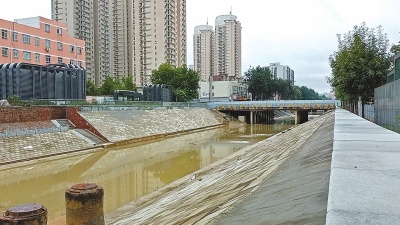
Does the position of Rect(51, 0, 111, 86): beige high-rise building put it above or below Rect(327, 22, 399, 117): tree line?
above

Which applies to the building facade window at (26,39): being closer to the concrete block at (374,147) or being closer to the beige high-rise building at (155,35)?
the beige high-rise building at (155,35)

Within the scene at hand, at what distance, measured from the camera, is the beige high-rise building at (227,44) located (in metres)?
113

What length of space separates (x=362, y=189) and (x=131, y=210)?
8.62m

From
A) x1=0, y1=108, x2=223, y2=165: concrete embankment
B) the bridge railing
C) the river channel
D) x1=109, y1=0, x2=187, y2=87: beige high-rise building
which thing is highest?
x1=109, y1=0, x2=187, y2=87: beige high-rise building

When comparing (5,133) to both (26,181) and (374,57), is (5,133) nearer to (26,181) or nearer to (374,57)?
(26,181)

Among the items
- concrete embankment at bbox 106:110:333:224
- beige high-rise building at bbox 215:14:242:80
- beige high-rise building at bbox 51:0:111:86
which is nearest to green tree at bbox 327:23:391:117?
concrete embankment at bbox 106:110:333:224

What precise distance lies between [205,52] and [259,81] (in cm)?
3798

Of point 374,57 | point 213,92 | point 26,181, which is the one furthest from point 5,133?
point 213,92

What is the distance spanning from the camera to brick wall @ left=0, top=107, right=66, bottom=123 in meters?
25.2

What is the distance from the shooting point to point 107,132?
2972cm

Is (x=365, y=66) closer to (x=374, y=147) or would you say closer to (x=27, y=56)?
(x=374, y=147)

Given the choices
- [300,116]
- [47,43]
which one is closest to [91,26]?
[47,43]

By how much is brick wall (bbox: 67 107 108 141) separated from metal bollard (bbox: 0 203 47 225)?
23.7 metres

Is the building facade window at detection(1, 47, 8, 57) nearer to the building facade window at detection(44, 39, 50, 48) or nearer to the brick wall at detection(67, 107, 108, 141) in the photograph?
the building facade window at detection(44, 39, 50, 48)
